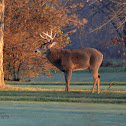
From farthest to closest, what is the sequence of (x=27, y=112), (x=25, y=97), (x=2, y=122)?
(x=25, y=97) < (x=27, y=112) < (x=2, y=122)

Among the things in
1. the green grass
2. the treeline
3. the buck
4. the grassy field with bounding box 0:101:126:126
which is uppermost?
the treeline

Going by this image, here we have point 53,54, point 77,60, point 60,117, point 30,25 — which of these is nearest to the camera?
point 60,117

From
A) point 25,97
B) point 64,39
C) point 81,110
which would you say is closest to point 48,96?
point 25,97

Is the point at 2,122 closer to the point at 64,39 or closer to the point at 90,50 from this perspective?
the point at 90,50

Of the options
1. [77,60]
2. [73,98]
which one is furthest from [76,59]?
[73,98]

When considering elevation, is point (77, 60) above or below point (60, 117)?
above

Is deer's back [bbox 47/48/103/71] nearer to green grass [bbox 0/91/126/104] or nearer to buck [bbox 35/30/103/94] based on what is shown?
buck [bbox 35/30/103/94]

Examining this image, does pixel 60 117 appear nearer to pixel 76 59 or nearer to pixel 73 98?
pixel 73 98

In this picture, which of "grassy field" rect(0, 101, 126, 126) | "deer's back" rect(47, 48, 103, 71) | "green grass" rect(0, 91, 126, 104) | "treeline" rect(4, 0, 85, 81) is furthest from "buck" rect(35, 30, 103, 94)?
"treeline" rect(4, 0, 85, 81)

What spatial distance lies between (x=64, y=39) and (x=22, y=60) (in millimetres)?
2938

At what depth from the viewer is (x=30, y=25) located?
2486 cm

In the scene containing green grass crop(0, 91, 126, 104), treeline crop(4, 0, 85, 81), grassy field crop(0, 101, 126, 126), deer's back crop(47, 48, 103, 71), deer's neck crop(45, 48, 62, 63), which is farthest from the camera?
treeline crop(4, 0, 85, 81)

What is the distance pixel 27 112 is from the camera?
34.2ft

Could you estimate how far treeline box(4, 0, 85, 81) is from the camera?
79.8ft
